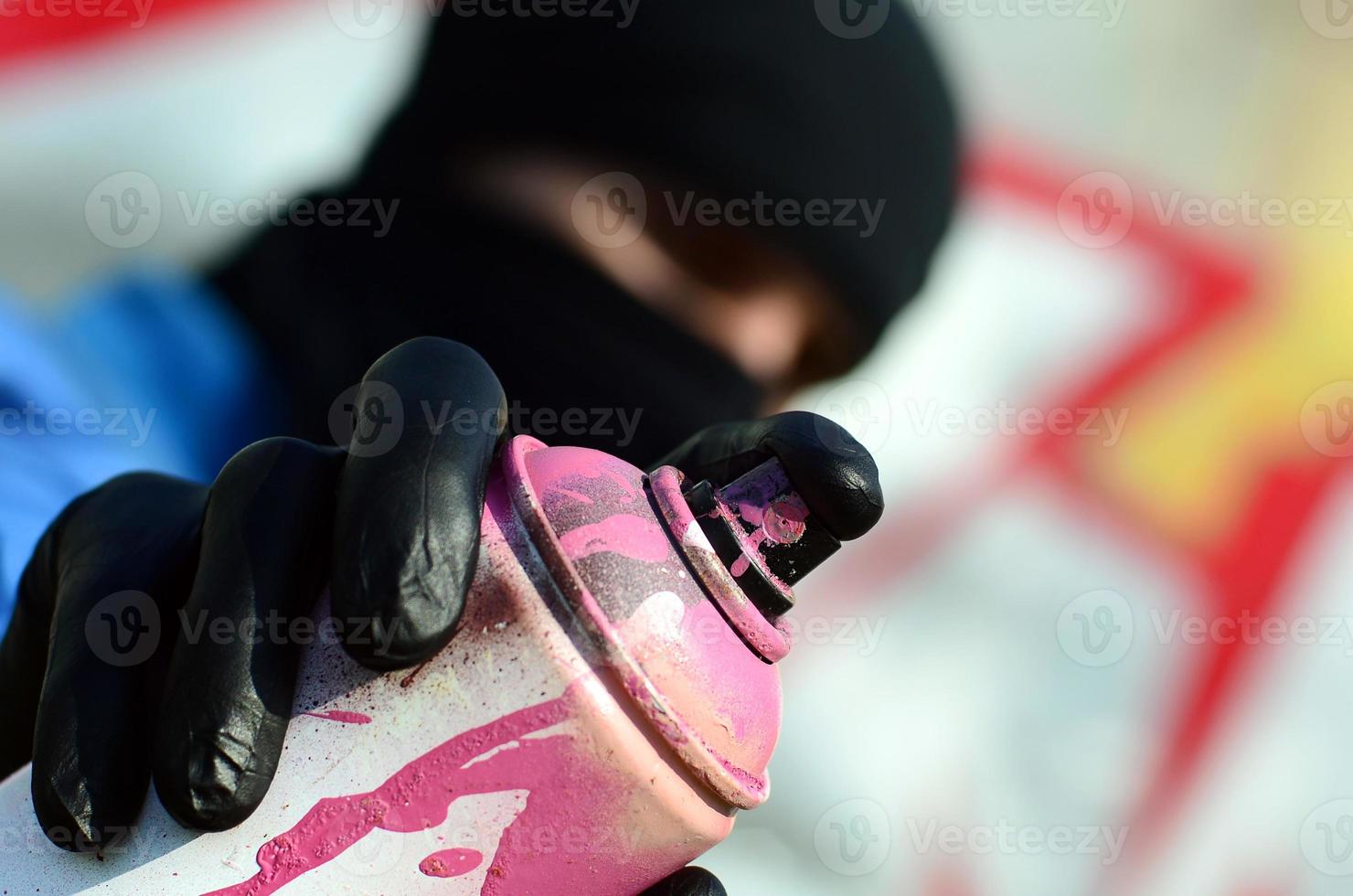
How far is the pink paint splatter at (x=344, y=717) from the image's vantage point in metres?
0.51

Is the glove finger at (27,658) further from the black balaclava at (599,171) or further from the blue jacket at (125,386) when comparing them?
the black balaclava at (599,171)

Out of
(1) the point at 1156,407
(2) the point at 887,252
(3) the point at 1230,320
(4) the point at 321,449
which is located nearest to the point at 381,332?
(4) the point at 321,449

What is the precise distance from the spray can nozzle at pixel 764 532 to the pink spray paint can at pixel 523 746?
0.03m

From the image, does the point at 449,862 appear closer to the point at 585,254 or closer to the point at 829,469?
the point at 829,469

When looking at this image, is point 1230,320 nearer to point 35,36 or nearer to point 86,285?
point 86,285

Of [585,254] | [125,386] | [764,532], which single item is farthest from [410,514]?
[125,386]

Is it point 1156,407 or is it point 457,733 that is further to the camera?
point 1156,407

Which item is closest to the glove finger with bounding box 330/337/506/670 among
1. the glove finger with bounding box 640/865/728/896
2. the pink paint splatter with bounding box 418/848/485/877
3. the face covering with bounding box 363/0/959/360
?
the pink paint splatter with bounding box 418/848/485/877

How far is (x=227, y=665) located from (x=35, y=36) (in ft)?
3.97

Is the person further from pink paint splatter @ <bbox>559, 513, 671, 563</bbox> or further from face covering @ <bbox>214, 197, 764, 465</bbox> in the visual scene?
pink paint splatter @ <bbox>559, 513, 671, 563</bbox>

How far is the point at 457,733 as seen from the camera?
0.49 m

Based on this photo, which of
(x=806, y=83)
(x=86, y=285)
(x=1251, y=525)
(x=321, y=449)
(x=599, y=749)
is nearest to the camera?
(x=599, y=749)

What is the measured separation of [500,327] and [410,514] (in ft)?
2.12

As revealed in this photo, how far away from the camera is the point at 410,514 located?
0.50m
